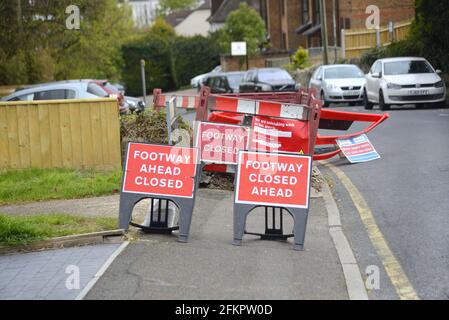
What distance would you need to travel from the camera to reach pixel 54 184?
12.8 m

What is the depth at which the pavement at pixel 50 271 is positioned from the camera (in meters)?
7.16

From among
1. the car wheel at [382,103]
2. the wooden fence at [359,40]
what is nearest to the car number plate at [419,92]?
the car wheel at [382,103]

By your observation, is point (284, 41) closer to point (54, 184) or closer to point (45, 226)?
point (54, 184)

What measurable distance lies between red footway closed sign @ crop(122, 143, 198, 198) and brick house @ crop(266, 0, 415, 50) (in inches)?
1015

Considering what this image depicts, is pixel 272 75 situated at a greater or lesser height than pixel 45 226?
greater

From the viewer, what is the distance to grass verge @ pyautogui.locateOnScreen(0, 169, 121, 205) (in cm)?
1223

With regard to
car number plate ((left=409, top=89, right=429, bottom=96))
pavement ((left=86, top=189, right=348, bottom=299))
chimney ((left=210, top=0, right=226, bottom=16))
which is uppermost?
chimney ((left=210, top=0, right=226, bottom=16))

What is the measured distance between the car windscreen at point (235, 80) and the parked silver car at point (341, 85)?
627 centimetres

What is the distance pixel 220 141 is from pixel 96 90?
34.8ft

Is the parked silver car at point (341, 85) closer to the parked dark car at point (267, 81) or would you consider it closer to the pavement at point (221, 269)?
the parked dark car at point (267, 81)

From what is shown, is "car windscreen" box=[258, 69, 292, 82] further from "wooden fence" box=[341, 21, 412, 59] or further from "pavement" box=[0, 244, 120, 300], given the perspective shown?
"pavement" box=[0, 244, 120, 300]

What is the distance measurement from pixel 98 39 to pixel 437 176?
24540 mm
